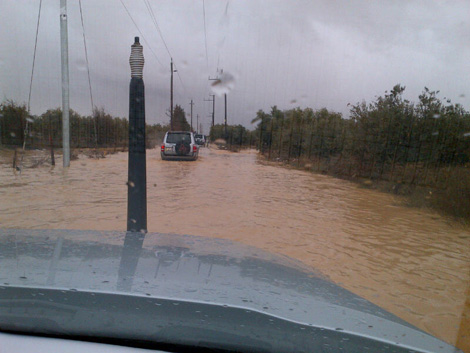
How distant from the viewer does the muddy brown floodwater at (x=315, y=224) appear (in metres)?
5.20

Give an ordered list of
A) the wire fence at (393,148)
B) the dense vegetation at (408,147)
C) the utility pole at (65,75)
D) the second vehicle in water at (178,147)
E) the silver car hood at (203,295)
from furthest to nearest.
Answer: the second vehicle in water at (178,147), the utility pole at (65,75), the wire fence at (393,148), the dense vegetation at (408,147), the silver car hood at (203,295)

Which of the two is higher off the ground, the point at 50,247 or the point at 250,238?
the point at 50,247

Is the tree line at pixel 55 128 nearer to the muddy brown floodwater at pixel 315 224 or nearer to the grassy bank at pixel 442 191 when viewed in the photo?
the muddy brown floodwater at pixel 315 224

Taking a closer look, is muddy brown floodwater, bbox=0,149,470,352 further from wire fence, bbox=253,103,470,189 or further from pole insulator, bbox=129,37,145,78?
pole insulator, bbox=129,37,145,78

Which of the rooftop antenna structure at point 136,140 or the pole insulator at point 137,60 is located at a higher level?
the pole insulator at point 137,60

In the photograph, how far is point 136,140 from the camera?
4391mm

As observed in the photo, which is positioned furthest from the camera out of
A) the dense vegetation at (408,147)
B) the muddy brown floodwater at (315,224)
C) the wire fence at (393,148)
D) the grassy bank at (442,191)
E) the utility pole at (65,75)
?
the utility pole at (65,75)

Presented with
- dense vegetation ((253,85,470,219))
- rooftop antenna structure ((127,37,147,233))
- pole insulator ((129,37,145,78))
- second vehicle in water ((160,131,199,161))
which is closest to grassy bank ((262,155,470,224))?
dense vegetation ((253,85,470,219))

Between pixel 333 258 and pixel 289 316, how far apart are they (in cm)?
486

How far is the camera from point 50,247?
3.09 m

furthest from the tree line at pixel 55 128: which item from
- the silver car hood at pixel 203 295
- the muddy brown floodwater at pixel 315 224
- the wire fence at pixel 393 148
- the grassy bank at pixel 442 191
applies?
the silver car hood at pixel 203 295

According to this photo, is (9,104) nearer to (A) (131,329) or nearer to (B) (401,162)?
(B) (401,162)

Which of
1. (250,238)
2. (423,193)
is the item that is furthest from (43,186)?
(423,193)

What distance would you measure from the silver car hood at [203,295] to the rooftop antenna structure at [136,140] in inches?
48.1
